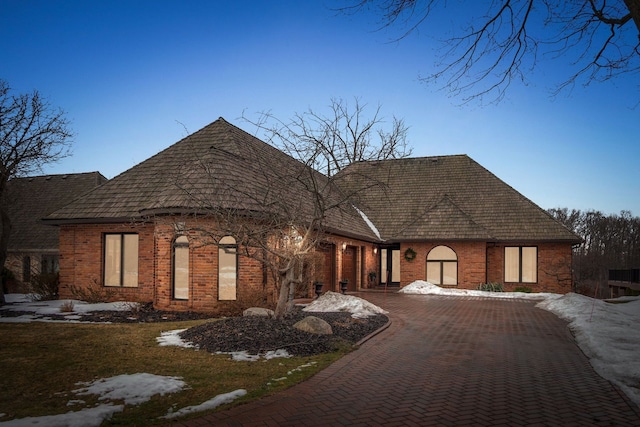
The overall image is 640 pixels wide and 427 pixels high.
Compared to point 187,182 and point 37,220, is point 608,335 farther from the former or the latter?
point 37,220

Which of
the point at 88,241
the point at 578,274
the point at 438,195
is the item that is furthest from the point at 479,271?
the point at 578,274

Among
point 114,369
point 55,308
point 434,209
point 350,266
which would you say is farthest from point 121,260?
point 434,209

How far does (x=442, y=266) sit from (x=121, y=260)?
1570cm

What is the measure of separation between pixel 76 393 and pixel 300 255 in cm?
528

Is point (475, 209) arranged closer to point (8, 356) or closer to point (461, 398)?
point (461, 398)

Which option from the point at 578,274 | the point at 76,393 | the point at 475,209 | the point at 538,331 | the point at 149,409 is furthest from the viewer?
the point at 578,274

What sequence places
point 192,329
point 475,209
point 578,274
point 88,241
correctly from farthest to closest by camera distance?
point 578,274 → point 475,209 → point 88,241 → point 192,329

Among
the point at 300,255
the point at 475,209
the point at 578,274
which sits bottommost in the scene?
the point at 578,274

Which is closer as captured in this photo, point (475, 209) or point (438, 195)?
point (475, 209)

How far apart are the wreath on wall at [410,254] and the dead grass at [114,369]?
55.6 ft

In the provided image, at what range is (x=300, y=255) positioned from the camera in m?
10.2

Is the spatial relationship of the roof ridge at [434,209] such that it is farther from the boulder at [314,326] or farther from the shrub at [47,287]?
the shrub at [47,287]

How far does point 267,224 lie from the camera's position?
42.4ft

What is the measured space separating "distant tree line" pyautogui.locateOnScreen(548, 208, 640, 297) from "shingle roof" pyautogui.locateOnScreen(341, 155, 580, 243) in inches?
927
